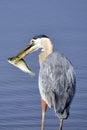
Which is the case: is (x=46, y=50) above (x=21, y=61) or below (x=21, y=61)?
above

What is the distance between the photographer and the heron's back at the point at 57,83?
383 inches

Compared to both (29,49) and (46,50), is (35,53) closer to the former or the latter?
(29,49)

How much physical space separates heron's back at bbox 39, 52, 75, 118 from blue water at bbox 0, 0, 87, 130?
860 millimetres

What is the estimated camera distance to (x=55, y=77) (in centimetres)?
996

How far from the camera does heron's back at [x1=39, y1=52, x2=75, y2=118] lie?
973 centimetres

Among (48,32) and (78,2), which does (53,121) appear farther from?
(78,2)

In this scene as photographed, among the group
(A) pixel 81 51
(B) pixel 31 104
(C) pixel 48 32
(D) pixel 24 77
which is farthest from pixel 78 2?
(B) pixel 31 104

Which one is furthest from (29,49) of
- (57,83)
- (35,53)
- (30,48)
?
(35,53)

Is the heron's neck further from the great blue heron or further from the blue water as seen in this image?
the blue water

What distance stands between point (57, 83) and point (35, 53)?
4275 mm

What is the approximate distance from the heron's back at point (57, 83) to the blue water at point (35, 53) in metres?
0.86

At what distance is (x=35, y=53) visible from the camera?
14.1 m

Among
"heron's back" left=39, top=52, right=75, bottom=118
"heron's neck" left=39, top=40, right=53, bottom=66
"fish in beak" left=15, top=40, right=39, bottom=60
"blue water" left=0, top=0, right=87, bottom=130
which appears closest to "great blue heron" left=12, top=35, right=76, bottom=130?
"heron's back" left=39, top=52, right=75, bottom=118

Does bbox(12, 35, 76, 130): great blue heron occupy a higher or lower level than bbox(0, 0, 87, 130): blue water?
higher
